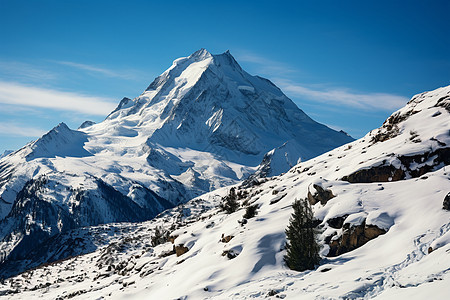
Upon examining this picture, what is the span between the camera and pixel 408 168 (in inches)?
1789

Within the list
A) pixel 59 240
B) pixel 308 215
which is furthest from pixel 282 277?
pixel 59 240

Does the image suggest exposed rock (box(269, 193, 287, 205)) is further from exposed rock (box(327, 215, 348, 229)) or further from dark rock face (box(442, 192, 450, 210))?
dark rock face (box(442, 192, 450, 210))

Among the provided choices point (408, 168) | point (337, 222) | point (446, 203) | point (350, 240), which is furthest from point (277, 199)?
point (446, 203)

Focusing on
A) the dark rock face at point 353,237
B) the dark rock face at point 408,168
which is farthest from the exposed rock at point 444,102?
the dark rock face at point 353,237

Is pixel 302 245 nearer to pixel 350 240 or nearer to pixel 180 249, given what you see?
pixel 350 240

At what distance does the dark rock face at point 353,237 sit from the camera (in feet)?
113

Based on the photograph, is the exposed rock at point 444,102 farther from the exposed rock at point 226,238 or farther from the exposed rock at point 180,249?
the exposed rock at point 180,249

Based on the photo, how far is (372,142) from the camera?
64.7m

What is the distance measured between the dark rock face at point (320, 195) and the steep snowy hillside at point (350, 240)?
11 cm

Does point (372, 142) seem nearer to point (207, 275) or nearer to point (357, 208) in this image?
point (357, 208)

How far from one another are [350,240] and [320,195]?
8.82m

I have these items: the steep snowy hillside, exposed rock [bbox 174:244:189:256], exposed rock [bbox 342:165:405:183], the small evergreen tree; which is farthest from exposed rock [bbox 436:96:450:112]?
exposed rock [bbox 174:244:189:256]

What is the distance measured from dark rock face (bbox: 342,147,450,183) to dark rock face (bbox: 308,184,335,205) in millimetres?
5701

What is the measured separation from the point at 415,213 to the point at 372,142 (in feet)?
104
